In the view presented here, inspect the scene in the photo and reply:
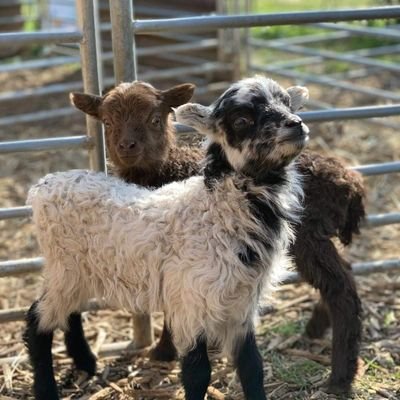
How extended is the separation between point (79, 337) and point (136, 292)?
89 cm

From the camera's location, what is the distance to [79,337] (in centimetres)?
423

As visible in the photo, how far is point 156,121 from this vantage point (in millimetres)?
4020

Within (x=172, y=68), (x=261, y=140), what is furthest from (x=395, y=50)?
(x=261, y=140)

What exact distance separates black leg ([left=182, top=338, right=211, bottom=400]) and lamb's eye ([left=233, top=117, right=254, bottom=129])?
1058 millimetres

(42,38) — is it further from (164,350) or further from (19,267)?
(164,350)

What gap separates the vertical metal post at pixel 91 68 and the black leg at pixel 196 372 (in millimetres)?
1336

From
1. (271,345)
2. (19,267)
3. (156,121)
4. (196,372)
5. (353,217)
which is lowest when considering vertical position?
(271,345)

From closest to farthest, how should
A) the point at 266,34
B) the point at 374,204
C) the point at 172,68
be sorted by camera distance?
the point at 374,204 < the point at 172,68 < the point at 266,34

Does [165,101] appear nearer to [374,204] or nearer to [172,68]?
[374,204]

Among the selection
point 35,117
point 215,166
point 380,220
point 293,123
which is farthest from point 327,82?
point 293,123

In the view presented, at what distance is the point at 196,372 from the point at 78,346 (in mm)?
1036

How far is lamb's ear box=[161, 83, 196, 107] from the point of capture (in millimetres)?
4020

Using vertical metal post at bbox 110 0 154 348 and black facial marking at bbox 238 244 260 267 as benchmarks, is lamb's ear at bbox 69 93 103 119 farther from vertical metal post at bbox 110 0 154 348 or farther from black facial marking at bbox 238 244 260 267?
black facial marking at bbox 238 244 260 267

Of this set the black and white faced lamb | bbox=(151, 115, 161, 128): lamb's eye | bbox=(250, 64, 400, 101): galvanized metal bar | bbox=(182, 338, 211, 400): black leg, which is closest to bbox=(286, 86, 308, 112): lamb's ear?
the black and white faced lamb
